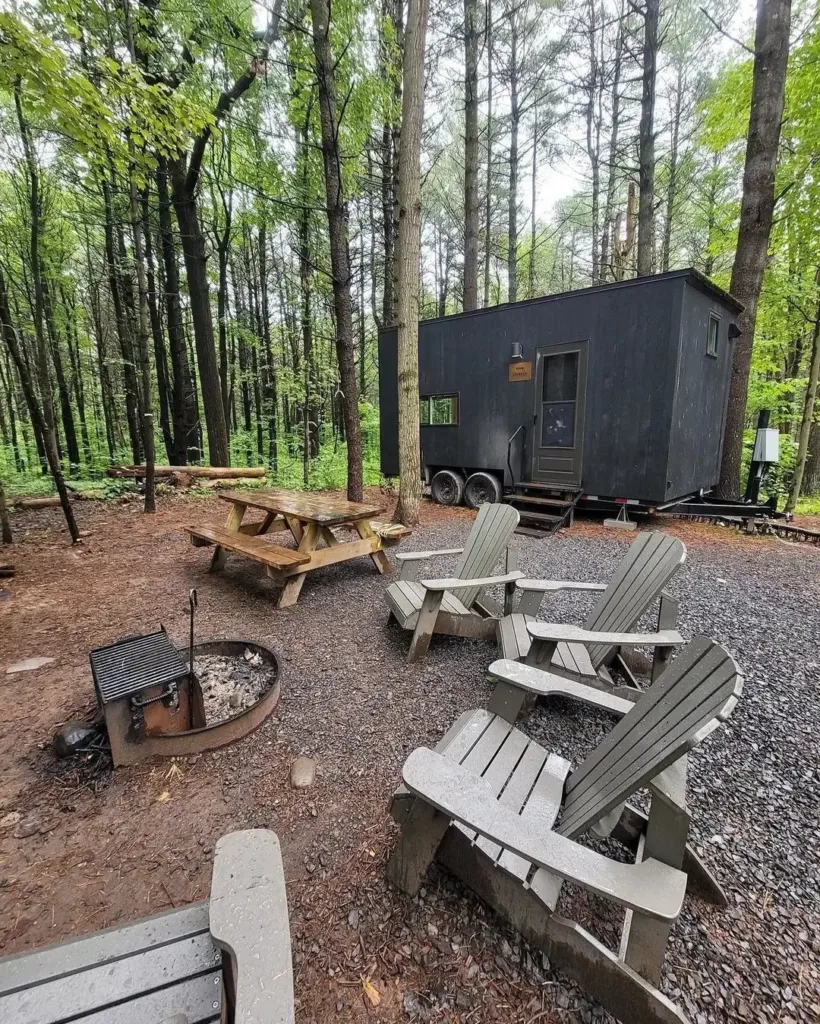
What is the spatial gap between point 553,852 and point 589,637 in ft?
3.46

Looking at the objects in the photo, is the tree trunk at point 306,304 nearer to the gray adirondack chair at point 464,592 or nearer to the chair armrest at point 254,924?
the gray adirondack chair at point 464,592

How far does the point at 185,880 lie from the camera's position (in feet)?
4.86

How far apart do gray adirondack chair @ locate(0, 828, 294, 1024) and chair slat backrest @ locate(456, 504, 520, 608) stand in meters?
2.34

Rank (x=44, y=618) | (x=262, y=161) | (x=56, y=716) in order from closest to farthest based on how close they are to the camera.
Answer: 1. (x=56, y=716)
2. (x=44, y=618)
3. (x=262, y=161)

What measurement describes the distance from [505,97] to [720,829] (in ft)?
56.5

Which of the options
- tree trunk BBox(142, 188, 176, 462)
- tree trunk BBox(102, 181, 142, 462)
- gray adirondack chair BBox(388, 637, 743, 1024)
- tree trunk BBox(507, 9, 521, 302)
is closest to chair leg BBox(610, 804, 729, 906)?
gray adirondack chair BBox(388, 637, 743, 1024)

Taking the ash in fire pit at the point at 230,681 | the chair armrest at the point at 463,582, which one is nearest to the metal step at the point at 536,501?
the chair armrest at the point at 463,582

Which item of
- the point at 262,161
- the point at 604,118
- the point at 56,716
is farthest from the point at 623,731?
the point at 604,118

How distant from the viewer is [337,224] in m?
5.77

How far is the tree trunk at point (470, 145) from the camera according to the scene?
9.41m

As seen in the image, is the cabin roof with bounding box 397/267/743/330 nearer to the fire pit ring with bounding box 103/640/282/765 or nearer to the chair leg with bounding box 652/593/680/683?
the chair leg with bounding box 652/593/680/683

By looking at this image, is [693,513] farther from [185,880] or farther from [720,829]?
[185,880]

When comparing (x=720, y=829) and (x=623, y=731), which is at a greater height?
(x=623, y=731)

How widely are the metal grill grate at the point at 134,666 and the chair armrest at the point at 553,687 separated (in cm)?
144
